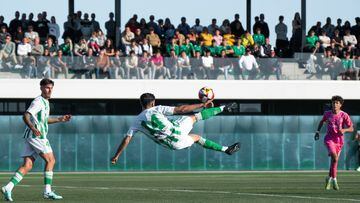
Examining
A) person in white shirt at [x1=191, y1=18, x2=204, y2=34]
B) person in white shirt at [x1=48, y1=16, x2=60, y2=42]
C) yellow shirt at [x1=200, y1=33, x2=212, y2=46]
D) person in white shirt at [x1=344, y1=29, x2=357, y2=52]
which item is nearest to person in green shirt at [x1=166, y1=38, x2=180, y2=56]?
Answer: yellow shirt at [x1=200, y1=33, x2=212, y2=46]

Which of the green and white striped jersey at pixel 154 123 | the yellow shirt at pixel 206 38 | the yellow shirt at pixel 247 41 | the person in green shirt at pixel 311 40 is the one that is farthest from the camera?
the person in green shirt at pixel 311 40

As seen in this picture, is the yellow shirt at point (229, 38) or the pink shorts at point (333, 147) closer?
the pink shorts at point (333, 147)

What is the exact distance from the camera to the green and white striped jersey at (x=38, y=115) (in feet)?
59.0

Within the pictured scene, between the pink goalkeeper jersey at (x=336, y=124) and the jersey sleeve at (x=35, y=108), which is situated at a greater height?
the jersey sleeve at (x=35, y=108)

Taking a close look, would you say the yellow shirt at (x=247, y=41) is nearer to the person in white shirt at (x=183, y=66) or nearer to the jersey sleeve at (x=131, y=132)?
the person in white shirt at (x=183, y=66)

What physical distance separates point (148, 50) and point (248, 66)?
3.75m

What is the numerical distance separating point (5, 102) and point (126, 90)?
5392 millimetres

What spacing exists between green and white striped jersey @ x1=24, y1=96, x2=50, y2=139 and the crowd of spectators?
20416 mm

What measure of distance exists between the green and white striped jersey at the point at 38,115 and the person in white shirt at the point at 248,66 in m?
22.6

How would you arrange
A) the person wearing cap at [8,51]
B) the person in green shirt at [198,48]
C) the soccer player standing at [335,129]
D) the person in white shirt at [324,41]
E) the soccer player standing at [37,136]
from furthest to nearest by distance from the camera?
the person in white shirt at [324,41], the person in green shirt at [198,48], the person wearing cap at [8,51], the soccer player standing at [335,129], the soccer player standing at [37,136]

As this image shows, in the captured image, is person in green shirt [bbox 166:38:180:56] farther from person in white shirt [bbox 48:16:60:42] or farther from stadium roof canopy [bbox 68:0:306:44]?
person in white shirt [bbox 48:16:60:42]

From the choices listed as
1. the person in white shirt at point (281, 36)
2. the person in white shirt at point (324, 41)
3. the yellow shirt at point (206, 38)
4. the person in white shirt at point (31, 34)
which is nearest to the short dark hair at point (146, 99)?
the person in white shirt at point (31, 34)

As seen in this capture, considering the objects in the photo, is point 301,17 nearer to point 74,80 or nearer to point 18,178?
point 74,80

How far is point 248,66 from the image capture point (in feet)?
133
